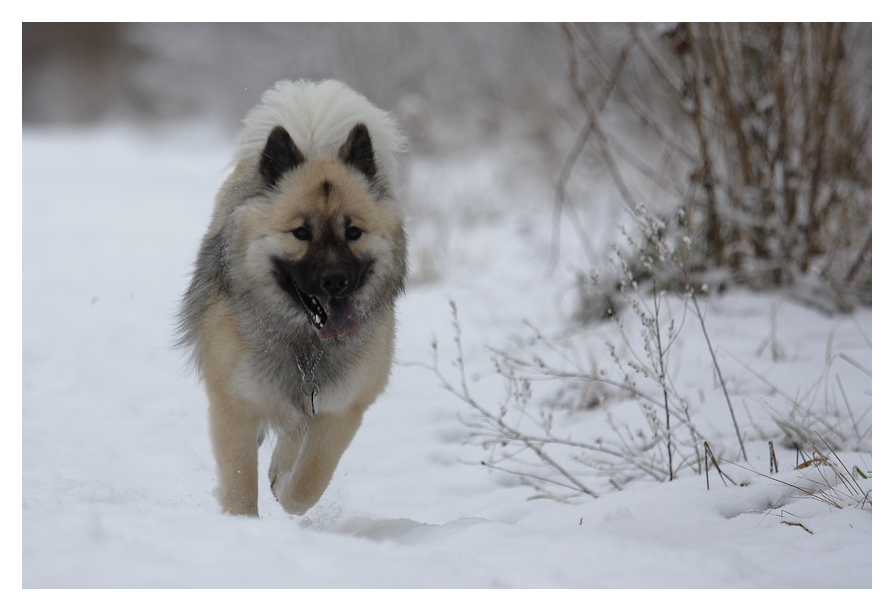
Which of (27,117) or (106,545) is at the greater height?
(27,117)

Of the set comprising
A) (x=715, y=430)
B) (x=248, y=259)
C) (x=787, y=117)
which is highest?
(x=787, y=117)

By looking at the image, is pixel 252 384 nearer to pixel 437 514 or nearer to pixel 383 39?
pixel 437 514

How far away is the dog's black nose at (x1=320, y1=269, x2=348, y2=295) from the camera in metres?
2.36

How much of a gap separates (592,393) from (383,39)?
599cm

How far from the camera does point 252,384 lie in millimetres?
2541

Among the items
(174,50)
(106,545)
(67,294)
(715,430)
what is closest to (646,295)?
(715,430)

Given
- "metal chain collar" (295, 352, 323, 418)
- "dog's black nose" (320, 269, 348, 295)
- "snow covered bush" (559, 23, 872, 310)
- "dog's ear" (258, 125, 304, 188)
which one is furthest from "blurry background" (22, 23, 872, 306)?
"metal chain collar" (295, 352, 323, 418)

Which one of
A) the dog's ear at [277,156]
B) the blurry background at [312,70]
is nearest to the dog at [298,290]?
the dog's ear at [277,156]

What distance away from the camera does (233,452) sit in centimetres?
259

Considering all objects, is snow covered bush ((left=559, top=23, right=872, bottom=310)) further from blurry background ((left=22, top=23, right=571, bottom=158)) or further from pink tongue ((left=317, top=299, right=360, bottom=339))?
pink tongue ((left=317, top=299, right=360, bottom=339))

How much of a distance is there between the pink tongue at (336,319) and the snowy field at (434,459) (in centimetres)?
72

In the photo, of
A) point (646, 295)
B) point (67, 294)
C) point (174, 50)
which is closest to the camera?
point (646, 295)

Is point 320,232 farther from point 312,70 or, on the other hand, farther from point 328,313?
point 312,70

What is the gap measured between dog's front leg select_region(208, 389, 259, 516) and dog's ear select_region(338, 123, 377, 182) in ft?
3.31
